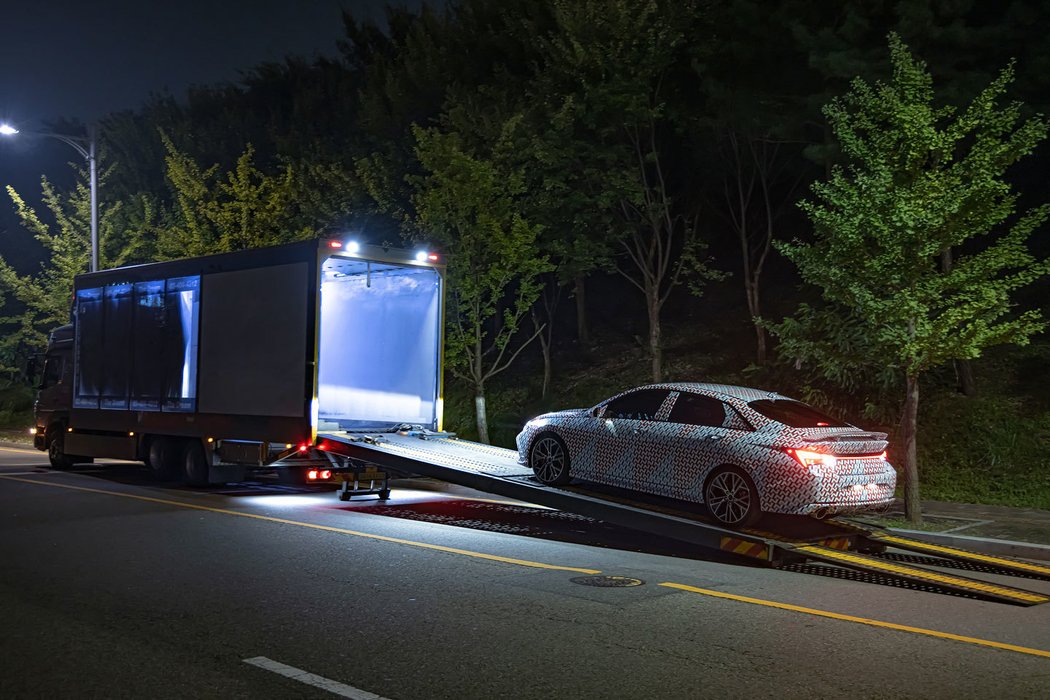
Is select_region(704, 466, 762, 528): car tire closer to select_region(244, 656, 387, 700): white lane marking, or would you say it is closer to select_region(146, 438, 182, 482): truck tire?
select_region(244, 656, 387, 700): white lane marking

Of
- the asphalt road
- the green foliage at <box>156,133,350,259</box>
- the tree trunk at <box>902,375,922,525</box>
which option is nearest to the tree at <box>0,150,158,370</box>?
the green foliage at <box>156,133,350,259</box>

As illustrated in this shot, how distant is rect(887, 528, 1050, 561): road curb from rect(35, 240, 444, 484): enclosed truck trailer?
7615 mm

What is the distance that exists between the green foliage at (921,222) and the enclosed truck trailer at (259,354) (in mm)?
6433

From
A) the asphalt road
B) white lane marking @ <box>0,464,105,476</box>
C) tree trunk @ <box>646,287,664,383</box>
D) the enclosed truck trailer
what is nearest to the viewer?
the asphalt road

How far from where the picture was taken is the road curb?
11039mm

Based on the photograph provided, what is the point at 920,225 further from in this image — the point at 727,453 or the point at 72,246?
the point at 72,246

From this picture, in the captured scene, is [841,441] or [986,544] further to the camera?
[986,544]

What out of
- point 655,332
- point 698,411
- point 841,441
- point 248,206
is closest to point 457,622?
point 698,411

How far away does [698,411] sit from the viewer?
11.4 m

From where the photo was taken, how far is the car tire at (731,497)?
34.7 feet

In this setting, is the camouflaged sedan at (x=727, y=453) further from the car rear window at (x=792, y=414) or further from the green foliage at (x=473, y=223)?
the green foliage at (x=473, y=223)

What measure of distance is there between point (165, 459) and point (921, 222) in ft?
41.4

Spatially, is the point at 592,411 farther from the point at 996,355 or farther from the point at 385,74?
the point at 385,74

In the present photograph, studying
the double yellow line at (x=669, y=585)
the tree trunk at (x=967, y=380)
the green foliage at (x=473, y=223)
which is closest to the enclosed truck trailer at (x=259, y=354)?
the double yellow line at (x=669, y=585)
